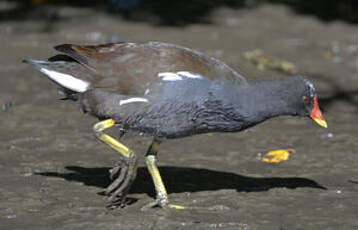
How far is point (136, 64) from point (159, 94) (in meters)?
0.33

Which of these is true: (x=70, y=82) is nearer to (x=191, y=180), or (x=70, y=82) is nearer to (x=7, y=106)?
(x=191, y=180)

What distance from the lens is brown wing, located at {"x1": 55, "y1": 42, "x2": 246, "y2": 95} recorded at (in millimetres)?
5012

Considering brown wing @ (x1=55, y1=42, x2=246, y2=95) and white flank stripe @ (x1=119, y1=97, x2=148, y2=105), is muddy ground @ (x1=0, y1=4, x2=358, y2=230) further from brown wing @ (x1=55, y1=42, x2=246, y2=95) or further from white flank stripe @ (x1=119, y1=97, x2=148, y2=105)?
brown wing @ (x1=55, y1=42, x2=246, y2=95)

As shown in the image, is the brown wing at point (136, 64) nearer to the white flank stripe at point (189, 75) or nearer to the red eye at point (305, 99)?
the white flank stripe at point (189, 75)

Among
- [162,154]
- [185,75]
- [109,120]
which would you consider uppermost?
[185,75]

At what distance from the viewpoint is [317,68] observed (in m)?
9.27

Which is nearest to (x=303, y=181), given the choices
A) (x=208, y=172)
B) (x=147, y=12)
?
(x=208, y=172)

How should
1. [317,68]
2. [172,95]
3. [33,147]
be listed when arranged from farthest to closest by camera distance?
[317,68] < [33,147] < [172,95]

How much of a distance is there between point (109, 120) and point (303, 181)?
5.90 ft

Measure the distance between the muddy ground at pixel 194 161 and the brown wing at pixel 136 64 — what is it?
37.2 inches

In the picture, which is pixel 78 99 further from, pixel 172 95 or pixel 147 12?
pixel 147 12

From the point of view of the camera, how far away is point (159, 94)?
16.2ft

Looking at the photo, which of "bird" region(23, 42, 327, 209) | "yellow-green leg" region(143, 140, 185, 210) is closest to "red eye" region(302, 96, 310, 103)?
"bird" region(23, 42, 327, 209)

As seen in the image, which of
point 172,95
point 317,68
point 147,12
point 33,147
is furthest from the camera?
point 147,12
